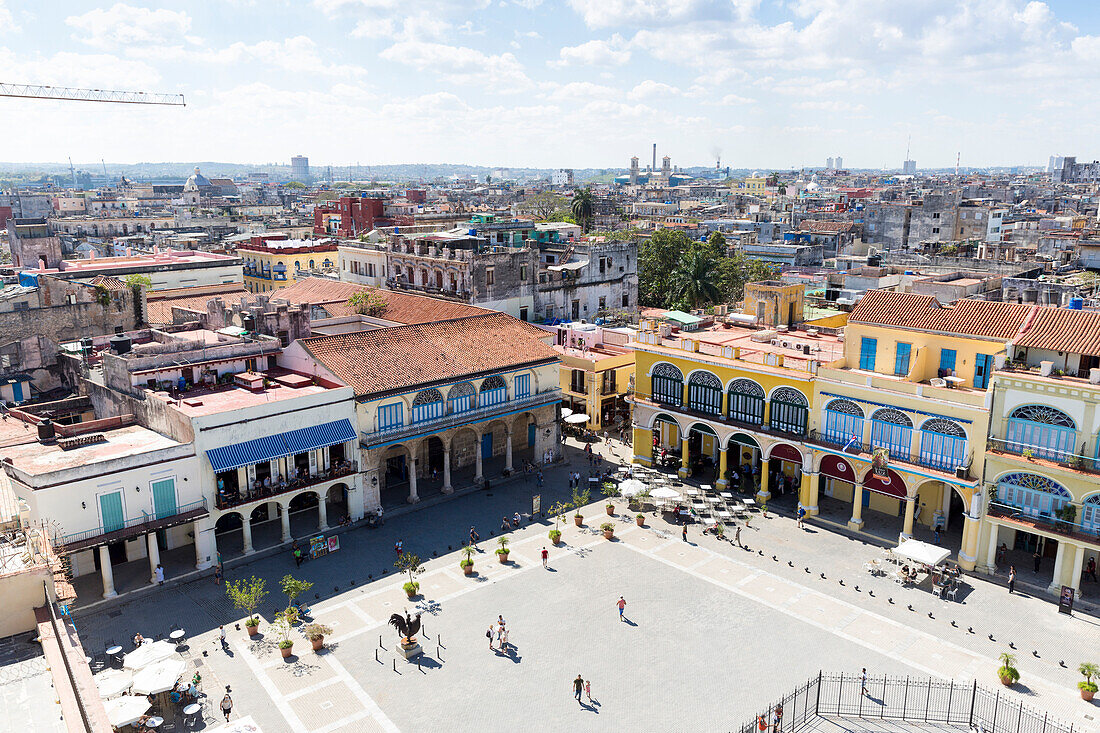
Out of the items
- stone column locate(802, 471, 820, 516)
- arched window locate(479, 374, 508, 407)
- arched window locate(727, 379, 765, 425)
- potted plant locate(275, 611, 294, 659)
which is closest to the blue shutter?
arched window locate(727, 379, 765, 425)

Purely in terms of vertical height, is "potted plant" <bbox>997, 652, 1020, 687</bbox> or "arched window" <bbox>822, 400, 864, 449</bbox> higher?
"arched window" <bbox>822, 400, 864, 449</bbox>

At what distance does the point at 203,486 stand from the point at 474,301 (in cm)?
3166

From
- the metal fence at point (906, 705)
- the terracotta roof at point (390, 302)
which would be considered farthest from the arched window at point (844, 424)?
the terracotta roof at point (390, 302)

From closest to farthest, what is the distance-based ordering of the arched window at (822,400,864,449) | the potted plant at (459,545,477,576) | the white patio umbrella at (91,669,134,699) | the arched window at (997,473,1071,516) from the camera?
the white patio umbrella at (91,669,134,699) < the arched window at (997,473,1071,516) < the potted plant at (459,545,477,576) < the arched window at (822,400,864,449)

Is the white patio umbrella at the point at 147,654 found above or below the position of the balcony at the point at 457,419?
below

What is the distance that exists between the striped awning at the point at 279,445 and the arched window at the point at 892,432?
2833cm

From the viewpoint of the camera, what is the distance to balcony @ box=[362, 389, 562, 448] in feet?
149

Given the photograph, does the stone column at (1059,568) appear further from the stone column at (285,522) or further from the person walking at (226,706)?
the stone column at (285,522)

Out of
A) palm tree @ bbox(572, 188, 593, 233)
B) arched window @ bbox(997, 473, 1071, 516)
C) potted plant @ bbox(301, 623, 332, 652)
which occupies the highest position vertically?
palm tree @ bbox(572, 188, 593, 233)

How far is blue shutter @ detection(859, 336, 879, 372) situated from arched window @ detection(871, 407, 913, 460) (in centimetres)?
363

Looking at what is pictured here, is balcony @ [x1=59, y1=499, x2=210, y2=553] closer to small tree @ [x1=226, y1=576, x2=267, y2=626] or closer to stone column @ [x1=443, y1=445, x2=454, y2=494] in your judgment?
small tree @ [x1=226, y1=576, x2=267, y2=626]

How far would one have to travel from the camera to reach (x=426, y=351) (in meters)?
49.6

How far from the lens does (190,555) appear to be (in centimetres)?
4091

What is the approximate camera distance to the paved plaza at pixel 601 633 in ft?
96.5
